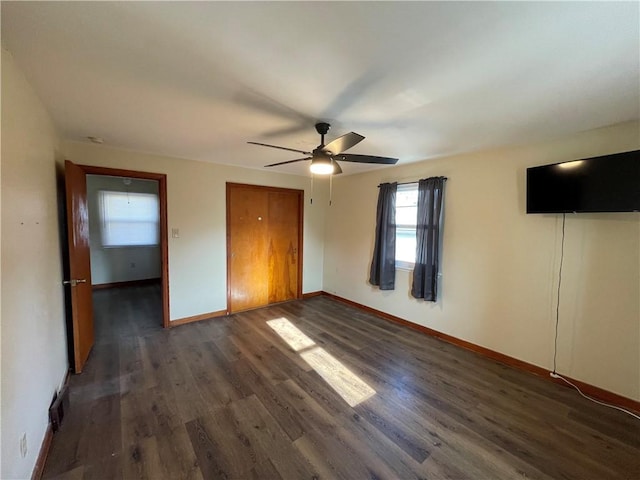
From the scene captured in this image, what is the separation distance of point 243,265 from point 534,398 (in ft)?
12.5

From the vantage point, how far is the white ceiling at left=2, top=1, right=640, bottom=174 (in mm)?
1091

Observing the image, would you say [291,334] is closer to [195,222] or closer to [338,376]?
[338,376]

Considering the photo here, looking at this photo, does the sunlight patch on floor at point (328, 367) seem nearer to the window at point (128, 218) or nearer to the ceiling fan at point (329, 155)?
the ceiling fan at point (329, 155)

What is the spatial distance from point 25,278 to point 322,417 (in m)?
2.10

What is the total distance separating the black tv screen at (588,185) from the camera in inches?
78.7

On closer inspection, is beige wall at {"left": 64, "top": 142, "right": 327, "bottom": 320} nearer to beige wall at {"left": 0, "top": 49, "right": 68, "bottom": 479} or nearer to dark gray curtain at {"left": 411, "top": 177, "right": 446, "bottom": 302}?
beige wall at {"left": 0, "top": 49, "right": 68, "bottom": 479}

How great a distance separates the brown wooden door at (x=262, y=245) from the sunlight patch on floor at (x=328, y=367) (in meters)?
0.93

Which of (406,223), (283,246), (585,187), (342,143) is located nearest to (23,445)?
(342,143)

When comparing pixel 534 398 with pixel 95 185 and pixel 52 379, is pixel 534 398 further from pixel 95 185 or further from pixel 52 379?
pixel 95 185

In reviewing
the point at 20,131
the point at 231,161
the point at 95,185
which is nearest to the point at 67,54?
the point at 20,131

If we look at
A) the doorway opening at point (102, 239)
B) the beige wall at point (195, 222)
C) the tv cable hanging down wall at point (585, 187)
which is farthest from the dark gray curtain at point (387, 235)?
the doorway opening at point (102, 239)

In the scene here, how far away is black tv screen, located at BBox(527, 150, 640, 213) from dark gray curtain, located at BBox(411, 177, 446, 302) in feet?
3.15

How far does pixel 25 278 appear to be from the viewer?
4.94 ft

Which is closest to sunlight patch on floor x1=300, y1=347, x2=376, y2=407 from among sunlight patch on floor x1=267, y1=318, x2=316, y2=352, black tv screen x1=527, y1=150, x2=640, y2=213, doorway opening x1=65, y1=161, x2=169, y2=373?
sunlight patch on floor x1=267, y1=318, x2=316, y2=352
